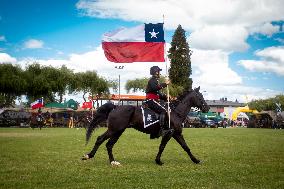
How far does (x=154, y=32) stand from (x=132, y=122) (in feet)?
16.1

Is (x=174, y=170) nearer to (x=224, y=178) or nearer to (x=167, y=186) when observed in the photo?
(x=224, y=178)

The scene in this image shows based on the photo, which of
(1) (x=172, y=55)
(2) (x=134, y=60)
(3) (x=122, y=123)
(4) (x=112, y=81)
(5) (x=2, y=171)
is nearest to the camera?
(5) (x=2, y=171)

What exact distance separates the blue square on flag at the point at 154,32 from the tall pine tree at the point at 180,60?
91.5 m

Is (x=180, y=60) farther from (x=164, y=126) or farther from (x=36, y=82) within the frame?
(x=164, y=126)

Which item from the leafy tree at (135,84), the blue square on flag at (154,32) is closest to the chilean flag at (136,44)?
the blue square on flag at (154,32)

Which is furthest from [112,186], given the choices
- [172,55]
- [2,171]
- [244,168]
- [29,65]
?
[172,55]

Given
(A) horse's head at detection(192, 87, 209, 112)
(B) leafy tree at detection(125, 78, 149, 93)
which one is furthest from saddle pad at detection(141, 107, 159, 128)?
(B) leafy tree at detection(125, 78, 149, 93)

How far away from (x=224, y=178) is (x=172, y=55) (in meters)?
103

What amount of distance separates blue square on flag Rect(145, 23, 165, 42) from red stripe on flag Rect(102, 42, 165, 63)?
195 mm

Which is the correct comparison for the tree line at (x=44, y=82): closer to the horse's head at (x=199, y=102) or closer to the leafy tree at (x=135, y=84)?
the leafy tree at (x=135, y=84)

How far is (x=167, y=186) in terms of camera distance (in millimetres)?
8969

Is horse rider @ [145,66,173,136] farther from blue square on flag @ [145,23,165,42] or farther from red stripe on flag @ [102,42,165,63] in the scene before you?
blue square on flag @ [145,23,165,42]

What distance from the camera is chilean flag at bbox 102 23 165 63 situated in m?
16.2

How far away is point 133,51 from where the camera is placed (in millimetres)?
16469
